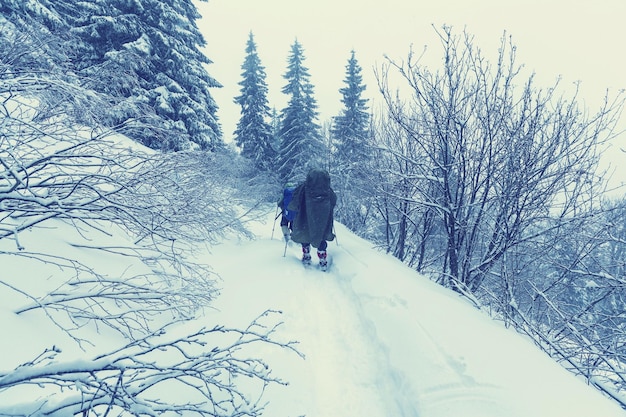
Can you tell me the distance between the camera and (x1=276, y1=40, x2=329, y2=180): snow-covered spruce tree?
2714 centimetres

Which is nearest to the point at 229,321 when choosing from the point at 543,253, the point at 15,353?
A: the point at 15,353

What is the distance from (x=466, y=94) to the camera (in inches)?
272

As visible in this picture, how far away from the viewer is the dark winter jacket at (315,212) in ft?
23.5

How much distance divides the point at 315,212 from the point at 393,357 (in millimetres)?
3812

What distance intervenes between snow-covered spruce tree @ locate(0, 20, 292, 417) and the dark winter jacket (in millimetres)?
2478

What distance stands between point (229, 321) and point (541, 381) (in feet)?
11.9

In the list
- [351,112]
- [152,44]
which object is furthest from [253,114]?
[152,44]

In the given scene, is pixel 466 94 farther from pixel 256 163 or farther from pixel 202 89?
pixel 256 163

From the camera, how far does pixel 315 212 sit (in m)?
7.19

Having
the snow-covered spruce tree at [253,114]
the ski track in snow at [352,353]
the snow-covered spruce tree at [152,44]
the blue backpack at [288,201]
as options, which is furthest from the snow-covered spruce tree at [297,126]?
the ski track in snow at [352,353]

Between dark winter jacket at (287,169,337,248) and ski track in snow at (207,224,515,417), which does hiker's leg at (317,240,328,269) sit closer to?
dark winter jacket at (287,169,337,248)

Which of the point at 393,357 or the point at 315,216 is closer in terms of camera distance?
the point at 393,357

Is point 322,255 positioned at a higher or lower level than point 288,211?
lower

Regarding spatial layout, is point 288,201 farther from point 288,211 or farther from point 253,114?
point 253,114
